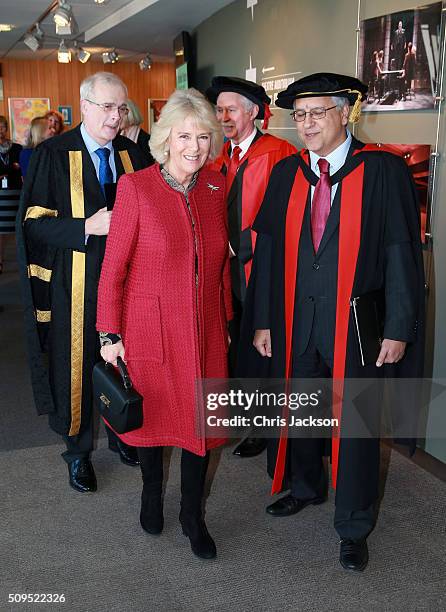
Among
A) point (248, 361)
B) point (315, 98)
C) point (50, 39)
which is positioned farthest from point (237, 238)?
point (50, 39)

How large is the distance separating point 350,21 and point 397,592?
10.1 feet

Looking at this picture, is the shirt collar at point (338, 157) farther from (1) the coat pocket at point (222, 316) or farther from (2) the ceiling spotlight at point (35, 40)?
(2) the ceiling spotlight at point (35, 40)

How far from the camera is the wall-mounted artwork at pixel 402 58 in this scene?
3.24 m

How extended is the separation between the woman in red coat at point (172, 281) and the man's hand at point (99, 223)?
0.31m

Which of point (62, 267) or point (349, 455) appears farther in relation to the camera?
point (62, 267)

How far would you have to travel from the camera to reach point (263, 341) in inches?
112

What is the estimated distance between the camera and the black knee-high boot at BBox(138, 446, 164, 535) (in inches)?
103

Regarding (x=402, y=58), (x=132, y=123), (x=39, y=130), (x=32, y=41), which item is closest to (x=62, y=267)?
(x=132, y=123)

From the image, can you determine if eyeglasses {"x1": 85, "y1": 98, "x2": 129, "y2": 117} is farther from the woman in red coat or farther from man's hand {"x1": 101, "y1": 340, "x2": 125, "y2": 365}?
man's hand {"x1": 101, "y1": 340, "x2": 125, "y2": 365}

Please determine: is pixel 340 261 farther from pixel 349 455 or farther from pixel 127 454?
pixel 127 454

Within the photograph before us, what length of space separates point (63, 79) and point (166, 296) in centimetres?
1256

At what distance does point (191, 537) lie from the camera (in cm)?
264

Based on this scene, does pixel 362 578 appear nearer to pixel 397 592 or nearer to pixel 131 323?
pixel 397 592

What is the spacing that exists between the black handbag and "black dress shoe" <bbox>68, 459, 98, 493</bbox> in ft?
2.81
